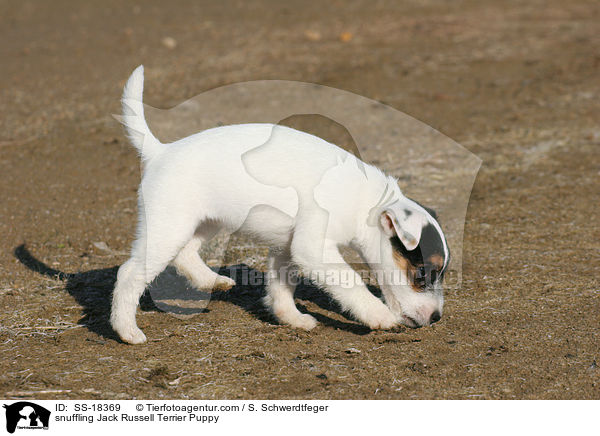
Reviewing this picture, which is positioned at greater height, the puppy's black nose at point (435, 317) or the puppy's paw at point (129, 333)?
the puppy's black nose at point (435, 317)

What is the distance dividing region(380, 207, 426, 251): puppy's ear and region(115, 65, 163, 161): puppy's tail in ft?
6.22

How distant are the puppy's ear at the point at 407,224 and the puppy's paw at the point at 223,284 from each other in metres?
1.73

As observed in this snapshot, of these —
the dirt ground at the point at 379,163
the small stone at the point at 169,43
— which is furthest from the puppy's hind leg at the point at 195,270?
the small stone at the point at 169,43

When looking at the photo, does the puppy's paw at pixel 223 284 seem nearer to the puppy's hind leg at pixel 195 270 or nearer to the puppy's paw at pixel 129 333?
the puppy's hind leg at pixel 195 270

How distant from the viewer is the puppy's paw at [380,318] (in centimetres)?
539

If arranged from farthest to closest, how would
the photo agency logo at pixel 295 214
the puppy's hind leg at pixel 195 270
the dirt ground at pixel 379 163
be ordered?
the puppy's hind leg at pixel 195 270 < the photo agency logo at pixel 295 214 < the dirt ground at pixel 379 163

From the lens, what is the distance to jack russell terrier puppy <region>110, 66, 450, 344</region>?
17.4ft

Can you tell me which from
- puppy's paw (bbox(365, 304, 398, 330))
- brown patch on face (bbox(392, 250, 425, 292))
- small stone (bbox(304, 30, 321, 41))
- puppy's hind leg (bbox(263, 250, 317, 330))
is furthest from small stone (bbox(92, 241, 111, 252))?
small stone (bbox(304, 30, 321, 41))

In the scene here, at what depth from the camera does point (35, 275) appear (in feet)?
22.3

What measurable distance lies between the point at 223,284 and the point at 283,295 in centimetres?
65
